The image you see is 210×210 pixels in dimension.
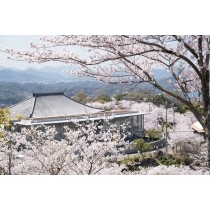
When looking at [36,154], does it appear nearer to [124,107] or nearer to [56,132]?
[56,132]

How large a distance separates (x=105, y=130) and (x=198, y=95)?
3.10 feet

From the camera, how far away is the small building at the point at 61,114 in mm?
4840

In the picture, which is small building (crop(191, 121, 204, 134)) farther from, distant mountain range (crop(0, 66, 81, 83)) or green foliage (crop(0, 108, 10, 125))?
green foliage (crop(0, 108, 10, 125))

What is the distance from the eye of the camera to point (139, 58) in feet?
Answer: 15.9

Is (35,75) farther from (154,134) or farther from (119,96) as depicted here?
(154,134)

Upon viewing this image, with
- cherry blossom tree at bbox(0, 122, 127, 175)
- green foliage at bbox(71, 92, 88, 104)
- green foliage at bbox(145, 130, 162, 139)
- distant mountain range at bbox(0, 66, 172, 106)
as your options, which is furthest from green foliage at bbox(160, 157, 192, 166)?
green foliage at bbox(71, 92, 88, 104)

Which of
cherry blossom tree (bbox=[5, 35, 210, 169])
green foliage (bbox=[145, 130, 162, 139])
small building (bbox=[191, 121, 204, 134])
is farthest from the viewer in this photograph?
green foliage (bbox=[145, 130, 162, 139])

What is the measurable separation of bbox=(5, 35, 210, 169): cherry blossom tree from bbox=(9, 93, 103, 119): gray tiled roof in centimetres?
30

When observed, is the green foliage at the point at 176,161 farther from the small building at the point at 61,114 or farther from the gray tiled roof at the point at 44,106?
the gray tiled roof at the point at 44,106

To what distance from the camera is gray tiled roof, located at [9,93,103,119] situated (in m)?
4.84

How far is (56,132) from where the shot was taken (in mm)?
4879

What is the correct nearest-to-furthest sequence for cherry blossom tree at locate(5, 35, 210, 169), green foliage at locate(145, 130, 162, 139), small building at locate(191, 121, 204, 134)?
cherry blossom tree at locate(5, 35, 210, 169), small building at locate(191, 121, 204, 134), green foliage at locate(145, 130, 162, 139)

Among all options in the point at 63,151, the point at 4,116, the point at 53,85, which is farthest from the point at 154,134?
the point at 4,116
